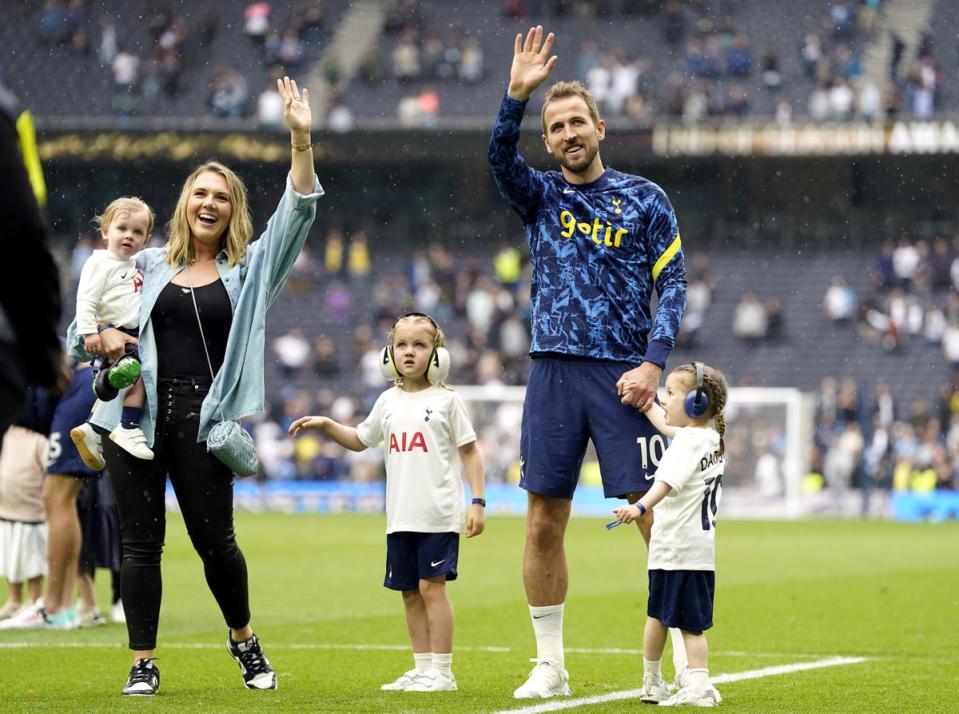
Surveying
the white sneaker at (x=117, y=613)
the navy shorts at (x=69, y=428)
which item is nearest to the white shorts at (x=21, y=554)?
the white sneaker at (x=117, y=613)

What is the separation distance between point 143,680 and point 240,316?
1430 millimetres

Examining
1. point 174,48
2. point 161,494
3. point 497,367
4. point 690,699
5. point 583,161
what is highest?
point 174,48

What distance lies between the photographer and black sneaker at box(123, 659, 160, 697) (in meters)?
6.52

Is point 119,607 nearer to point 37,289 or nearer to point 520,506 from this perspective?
point 37,289

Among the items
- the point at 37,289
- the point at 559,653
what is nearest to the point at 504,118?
the point at 559,653

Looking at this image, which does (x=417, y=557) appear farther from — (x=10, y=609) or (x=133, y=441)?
(x=10, y=609)

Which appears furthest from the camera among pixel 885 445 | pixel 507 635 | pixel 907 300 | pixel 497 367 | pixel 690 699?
pixel 907 300

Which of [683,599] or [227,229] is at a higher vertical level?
[227,229]

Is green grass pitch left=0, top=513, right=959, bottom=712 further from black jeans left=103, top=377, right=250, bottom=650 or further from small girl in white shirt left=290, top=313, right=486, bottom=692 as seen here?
black jeans left=103, top=377, right=250, bottom=650

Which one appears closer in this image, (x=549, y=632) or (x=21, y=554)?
(x=549, y=632)

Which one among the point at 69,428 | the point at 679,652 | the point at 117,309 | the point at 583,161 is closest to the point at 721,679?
the point at 679,652

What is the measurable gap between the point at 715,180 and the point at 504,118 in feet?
93.8

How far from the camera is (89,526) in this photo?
10773 mm

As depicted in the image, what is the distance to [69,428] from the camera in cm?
1002
